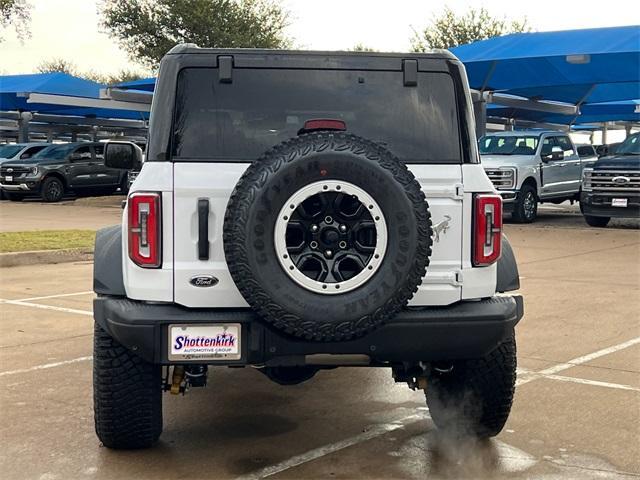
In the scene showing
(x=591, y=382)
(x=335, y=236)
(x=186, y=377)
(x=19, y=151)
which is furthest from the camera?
(x=19, y=151)

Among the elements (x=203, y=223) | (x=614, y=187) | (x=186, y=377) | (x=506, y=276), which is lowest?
(x=186, y=377)

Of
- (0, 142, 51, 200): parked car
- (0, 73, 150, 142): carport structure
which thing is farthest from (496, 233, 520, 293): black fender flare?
(0, 142, 51, 200): parked car

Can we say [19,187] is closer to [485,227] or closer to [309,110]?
[309,110]

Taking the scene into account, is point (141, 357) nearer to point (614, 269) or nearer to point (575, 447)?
point (575, 447)

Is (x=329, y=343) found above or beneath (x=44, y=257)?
above

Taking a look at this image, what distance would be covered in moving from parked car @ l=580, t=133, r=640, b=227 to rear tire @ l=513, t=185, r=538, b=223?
122 cm

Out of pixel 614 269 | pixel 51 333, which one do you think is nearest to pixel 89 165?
pixel 614 269

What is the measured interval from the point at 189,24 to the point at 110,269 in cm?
3768

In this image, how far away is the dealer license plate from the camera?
403 cm

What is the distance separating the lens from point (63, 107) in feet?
113

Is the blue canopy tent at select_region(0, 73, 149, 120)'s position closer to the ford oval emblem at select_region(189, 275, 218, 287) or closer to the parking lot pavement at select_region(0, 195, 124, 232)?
the parking lot pavement at select_region(0, 195, 124, 232)

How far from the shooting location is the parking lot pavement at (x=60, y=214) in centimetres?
1794

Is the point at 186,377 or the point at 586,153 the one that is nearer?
the point at 186,377

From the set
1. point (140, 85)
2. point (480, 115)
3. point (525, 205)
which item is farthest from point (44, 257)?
point (140, 85)
